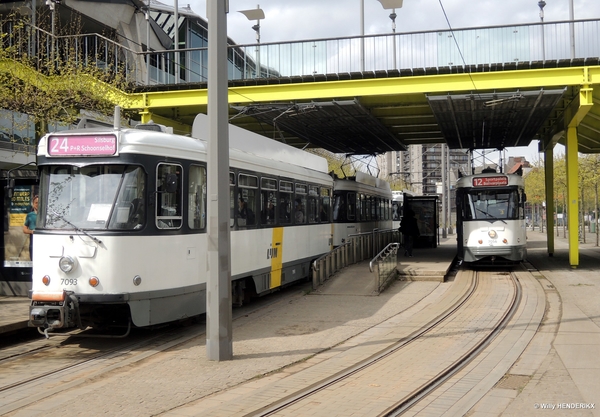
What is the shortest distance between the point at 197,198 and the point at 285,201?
462 cm

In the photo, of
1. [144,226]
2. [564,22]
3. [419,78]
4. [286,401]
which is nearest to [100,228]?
[144,226]

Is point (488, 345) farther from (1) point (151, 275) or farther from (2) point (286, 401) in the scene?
(1) point (151, 275)

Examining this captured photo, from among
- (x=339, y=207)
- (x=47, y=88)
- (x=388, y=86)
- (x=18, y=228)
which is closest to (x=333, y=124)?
(x=339, y=207)

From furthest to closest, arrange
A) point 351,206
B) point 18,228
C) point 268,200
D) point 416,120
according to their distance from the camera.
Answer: point 416,120 → point 351,206 → point 268,200 → point 18,228

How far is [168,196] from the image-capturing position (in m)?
9.91

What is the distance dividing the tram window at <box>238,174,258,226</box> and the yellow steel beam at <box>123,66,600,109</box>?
752 centimetres

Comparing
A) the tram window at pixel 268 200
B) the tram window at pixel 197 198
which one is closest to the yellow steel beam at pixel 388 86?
the tram window at pixel 268 200

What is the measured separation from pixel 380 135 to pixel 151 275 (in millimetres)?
19137

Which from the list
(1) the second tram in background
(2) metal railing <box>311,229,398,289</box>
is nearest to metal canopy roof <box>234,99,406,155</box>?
(2) metal railing <box>311,229,398,289</box>

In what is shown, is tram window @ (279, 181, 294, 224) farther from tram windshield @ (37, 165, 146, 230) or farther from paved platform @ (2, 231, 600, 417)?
tram windshield @ (37, 165, 146, 230)

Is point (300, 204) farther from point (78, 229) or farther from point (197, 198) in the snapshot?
point (78, 229)

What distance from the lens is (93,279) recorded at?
9.09 m

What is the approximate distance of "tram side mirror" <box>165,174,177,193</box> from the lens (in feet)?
31.2

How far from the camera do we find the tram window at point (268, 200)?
1352cm
